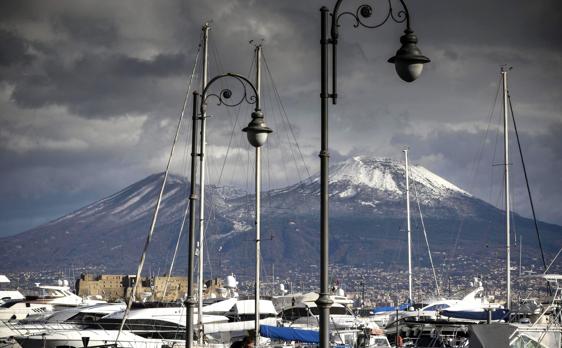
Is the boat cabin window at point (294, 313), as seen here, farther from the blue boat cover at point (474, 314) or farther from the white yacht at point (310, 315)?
the blue boat cover at point (474, 314)

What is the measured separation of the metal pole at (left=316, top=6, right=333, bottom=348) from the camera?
1883 cm

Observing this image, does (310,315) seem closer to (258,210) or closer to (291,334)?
(258,210)

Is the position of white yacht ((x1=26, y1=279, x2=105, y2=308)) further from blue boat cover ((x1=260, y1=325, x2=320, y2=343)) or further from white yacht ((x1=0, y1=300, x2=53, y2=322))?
blue boat cover ((x1=260, y1=325, x2=320, y2=343))

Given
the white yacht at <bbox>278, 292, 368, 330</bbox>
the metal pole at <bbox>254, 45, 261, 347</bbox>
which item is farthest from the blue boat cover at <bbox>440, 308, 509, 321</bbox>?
the metal pole at <bbox>254, 45, 261, 347</bbox>

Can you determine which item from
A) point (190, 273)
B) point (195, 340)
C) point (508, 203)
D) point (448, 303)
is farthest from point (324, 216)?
point (448, 303)

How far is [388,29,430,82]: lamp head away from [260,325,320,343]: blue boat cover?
70.6 feet

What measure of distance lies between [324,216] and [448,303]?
49703 millimetres

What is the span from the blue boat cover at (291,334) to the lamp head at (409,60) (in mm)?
21525

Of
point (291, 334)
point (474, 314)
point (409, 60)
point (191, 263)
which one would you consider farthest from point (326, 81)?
point (474, 314)

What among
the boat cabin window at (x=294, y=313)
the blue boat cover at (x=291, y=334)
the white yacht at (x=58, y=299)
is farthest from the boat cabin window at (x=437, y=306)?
the blue boat cover at (x=291, y=334)

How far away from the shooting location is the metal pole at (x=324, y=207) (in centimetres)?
1883

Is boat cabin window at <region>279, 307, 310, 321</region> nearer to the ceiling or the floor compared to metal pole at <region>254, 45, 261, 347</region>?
nearer to the floor

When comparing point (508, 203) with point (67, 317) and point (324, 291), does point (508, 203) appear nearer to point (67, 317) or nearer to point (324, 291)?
point (67, 317)

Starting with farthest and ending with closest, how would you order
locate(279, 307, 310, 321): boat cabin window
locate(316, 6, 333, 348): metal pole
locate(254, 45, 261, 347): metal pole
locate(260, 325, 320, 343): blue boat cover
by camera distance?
locate(279, 307, 310, 321): boat cabin window
locate(254, 45, 261, 347): metal pole
locate(260, 325, 320, 343): blue boat cover
locate(316, 6, 333, 348): metal pole
